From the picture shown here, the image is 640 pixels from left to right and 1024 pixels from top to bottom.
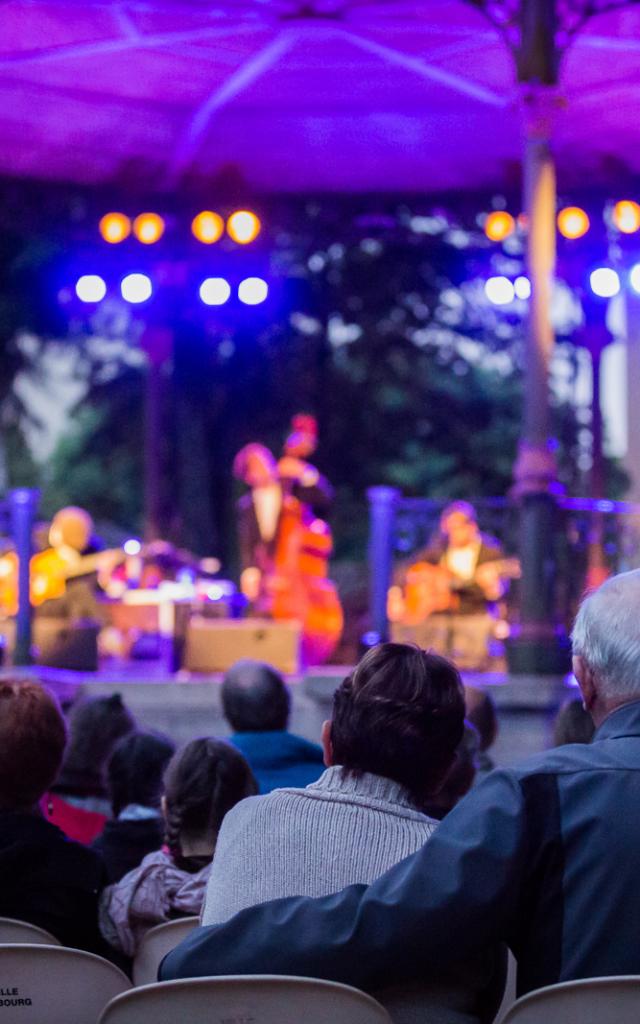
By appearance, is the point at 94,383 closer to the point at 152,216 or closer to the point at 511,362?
the point at 511,362

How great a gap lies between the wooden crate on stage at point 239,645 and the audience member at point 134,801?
499 cm

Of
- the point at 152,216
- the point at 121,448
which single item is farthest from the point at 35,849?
the point at 121,448

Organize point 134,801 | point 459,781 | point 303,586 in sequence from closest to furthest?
point 459,781 → point 134,801 → point 303,586

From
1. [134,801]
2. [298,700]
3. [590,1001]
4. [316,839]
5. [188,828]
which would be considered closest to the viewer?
[590,1001]

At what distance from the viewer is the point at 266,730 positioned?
4301mm

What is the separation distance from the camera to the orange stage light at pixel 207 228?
440 inches

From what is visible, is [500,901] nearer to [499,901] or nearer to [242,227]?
[499,901]

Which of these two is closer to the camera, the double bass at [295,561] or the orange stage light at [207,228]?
the double bass at [295,561]

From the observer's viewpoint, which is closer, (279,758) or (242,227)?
(279,758)

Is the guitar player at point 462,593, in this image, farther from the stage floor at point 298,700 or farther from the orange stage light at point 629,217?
the orange stage light at point 629,217

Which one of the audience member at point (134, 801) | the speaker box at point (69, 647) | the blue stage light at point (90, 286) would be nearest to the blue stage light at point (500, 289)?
the blue stage light at point (90, 286)

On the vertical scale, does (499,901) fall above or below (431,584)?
below

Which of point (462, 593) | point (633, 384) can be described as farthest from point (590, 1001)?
point (633, 384)

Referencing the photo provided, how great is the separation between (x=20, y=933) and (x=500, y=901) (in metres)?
0.96
